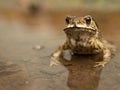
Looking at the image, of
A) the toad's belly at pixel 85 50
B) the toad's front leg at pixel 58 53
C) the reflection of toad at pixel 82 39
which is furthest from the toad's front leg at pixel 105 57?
the toad's front leg at pixel 58 53

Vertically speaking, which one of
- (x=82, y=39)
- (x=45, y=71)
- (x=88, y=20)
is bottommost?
(x=45, y=71)

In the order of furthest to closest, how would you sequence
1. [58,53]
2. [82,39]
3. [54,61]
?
[58,53], [54,61], [82,39]

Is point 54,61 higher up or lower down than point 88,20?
lower down

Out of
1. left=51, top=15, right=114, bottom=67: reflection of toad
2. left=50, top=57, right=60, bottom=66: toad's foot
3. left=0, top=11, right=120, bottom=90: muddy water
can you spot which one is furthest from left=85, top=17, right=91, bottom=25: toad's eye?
left=50, top=57, right=60, bottom=66: toad's foot

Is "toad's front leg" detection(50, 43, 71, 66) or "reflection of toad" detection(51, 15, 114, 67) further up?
"reflection of toad" detection(51, 15, 114, 67)

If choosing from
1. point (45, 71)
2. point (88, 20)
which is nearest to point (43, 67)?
point (45, 71)

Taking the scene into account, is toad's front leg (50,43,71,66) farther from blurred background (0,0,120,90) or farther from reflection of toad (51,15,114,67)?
blurred background (0,0,120,90)

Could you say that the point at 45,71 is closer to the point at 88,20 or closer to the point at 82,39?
the point at 82,39

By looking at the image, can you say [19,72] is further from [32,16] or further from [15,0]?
[15,0]
